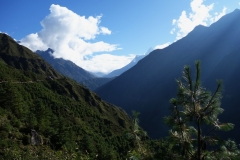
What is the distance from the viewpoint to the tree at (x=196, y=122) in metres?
7.08

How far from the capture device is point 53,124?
252 feet

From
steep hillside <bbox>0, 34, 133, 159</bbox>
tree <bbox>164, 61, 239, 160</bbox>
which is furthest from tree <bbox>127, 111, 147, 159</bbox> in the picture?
tree <bbox>164, 61, 239, 160</bbox>

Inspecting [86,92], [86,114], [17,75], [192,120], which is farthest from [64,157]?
[86,92]

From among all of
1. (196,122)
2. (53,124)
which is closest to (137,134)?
(196,122)

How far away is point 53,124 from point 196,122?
249ft

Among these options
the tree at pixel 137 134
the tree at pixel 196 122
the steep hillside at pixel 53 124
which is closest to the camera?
the tree at pixel 196 122

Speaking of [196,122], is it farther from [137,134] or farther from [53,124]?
[53,124]

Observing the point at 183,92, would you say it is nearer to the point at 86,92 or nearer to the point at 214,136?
the point at 214,136

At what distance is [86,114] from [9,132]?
96.7m

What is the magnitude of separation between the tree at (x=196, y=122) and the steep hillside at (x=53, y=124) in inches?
87.5

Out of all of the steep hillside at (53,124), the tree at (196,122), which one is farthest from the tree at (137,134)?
the tree at (196,122)

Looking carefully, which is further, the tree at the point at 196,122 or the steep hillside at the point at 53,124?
the steep hillside at the point at 53,124

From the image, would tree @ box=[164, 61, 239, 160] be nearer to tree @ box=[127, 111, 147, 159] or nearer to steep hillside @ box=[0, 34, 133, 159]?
tree @ box=[127, 111, 147, 159]

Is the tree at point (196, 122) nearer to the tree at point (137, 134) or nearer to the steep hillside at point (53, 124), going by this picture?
the tree at point (137, 134)
